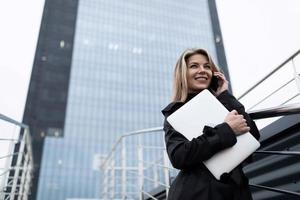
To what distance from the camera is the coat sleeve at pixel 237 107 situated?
0.72m

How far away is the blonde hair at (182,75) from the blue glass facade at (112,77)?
25.6 meters

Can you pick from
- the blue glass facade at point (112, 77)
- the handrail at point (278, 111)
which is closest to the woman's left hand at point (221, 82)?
the handrail at point (278, 111)

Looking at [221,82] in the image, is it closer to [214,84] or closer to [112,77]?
[214,84]

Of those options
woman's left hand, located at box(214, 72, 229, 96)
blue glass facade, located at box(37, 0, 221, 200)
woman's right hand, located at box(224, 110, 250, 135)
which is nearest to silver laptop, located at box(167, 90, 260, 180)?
woman's right hand, located at box(224, 110, 250, 135)

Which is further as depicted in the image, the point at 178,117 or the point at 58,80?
the point at 58,80

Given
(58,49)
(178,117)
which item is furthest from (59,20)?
(178,117)

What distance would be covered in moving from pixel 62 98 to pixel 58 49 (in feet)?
20.7

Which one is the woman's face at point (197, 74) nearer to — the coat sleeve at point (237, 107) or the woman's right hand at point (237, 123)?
the coat sleeve at point (237, 107)

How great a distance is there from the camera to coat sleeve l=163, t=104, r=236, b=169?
2.02ft

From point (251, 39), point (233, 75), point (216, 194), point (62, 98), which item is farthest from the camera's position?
point (62, 98)

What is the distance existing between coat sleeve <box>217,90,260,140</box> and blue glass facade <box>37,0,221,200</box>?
84.2 feet

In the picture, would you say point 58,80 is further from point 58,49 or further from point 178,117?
point 178,117

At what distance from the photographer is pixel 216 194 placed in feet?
1.93

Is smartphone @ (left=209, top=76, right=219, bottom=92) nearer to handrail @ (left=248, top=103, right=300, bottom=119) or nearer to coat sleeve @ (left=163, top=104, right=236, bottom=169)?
handrail @ (left=248, top=103, right=300, bottom=119)
